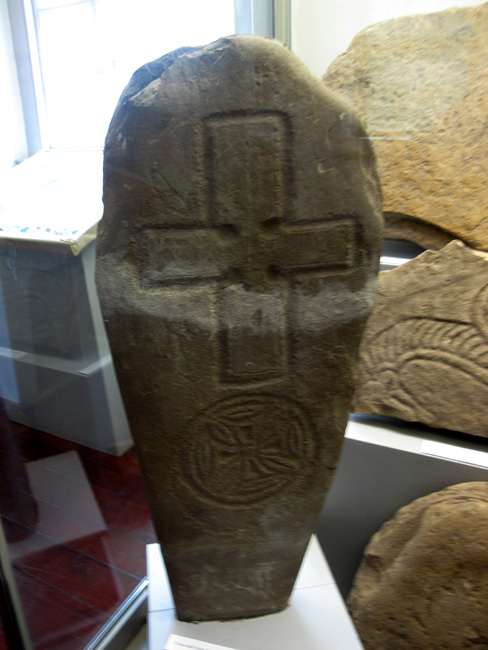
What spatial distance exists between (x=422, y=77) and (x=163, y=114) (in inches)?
44.3

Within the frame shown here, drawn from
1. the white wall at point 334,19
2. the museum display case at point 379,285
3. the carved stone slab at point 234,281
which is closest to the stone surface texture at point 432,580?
the museum display case at point 379,285

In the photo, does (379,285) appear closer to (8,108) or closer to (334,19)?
Answer: (334,19)

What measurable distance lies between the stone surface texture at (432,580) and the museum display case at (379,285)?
0.11 m

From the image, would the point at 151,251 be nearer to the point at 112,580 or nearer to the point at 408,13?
the point at 408,13

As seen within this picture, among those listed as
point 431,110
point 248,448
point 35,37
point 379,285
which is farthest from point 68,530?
point 431,110

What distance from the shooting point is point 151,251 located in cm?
98

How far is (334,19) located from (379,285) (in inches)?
33.9

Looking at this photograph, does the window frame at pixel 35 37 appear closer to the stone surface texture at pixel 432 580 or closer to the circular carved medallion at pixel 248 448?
the circular carved medallion at pixel 248 448

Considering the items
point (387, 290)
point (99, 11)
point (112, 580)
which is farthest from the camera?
point (112, 580)

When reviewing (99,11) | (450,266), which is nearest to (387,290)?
(450,266)

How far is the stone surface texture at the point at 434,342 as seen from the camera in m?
1.63

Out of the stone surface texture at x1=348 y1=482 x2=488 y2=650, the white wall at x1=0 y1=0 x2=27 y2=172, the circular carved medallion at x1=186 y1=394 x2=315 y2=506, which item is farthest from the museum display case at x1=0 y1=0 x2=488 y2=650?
the circular carved medallion at x1=186 y1=394 x2=315 y2=506

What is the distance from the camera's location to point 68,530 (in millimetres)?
1977

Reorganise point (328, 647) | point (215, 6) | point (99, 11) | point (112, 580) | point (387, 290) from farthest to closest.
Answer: point (112, 580), point (387, 290), point (215, 6), point (99, 11), point (328, 647)
